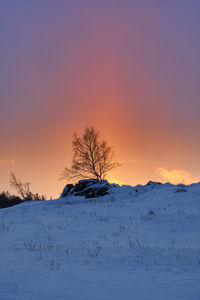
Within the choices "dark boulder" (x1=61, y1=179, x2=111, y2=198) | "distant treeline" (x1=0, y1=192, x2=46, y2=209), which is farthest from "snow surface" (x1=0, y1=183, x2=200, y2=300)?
"distant treeline" (x1=0, y1=192, x2=46, y2=209)

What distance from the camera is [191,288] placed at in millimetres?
3270

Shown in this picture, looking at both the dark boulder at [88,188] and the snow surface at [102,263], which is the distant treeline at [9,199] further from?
the snow surface at [102,263]

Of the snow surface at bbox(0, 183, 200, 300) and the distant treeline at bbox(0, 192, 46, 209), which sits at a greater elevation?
the distant treeline at bbox(0, 192, 46, 209)

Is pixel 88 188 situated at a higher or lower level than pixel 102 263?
higher

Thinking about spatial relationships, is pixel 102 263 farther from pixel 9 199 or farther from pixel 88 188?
pixel 9 199

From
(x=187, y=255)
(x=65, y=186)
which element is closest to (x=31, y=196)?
(x=65, y=186)

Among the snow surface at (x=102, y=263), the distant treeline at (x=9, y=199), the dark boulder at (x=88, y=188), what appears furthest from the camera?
the distant treeline at (x=9, y=199)

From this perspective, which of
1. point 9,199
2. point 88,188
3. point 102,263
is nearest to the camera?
point 102,263

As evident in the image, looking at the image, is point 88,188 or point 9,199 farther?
point 9,199

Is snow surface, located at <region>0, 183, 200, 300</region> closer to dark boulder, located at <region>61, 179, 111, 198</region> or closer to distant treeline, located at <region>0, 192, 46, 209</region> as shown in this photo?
dark boulder, located at <region>61, 179, 111, 198</region>

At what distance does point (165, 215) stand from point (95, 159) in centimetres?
1666

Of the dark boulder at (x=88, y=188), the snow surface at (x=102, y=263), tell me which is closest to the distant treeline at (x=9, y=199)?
the dark boulder at (x=88, y=188)

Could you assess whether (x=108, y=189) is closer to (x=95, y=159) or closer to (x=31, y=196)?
(x=95, y=159)

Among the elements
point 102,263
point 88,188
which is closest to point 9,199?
point 88,188
